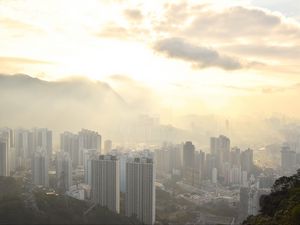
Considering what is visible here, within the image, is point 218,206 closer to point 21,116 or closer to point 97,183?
point 97,183

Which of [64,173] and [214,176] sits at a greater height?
[64,173]

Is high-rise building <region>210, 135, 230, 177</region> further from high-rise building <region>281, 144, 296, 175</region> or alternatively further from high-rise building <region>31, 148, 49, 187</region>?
high-rise building <region>31, 148, 49, 187</region>

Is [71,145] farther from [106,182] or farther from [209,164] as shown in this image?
[106,182]

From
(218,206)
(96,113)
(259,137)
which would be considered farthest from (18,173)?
(96,113)

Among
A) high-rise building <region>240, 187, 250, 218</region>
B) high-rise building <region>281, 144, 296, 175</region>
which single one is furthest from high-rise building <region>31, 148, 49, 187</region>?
high-rise building <region>281, 144, 296, 175</region>

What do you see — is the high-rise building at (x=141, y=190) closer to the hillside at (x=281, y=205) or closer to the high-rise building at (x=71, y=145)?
the hillside at (x=281, y=205)

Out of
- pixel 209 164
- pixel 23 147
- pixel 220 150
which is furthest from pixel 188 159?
pixel 23 147
